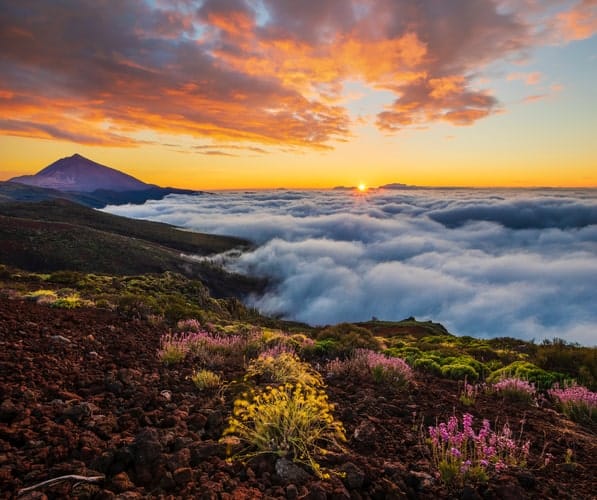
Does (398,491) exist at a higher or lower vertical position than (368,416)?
higher

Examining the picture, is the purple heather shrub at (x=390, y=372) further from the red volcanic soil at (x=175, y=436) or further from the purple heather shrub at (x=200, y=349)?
the purple heather shrub at (x=200, y=349)

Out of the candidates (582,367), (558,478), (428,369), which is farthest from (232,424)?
(582,367)

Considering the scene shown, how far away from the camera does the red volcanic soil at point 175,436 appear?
2574 mm

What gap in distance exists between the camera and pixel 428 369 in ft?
28.8

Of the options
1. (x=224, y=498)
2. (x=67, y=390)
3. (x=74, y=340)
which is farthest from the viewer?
(x=74, y=340)

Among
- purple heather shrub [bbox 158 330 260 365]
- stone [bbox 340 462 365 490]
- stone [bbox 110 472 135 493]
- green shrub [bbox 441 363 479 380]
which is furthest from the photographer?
green shrub [bbox 441 363 479 380]

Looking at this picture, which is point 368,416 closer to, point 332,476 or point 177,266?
point 332,476

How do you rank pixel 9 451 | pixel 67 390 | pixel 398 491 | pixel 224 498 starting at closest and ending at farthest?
1. pixel 224 498
2. pixel 9 451
3. pixel 398 491
4. pixel 67 390

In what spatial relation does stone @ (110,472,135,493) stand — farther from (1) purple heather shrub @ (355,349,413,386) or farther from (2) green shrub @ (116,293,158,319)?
(2) green shrub @ (116,293,158,319)

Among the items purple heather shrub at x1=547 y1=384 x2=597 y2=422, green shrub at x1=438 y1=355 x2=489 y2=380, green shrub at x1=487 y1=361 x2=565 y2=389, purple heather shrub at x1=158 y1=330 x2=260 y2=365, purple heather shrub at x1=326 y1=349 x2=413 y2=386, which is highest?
purple heather shrub at x1=158 y1=330 x2=260 y2=365

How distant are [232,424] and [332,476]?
1136 mm

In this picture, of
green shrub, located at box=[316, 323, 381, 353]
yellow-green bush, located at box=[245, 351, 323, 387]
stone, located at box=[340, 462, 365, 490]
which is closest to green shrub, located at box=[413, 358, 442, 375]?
A: green shrub, located at box=[316, 323, 381, 353]

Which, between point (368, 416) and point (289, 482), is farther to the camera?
point (368, 416)

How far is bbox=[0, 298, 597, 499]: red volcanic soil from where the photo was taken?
257 cm
